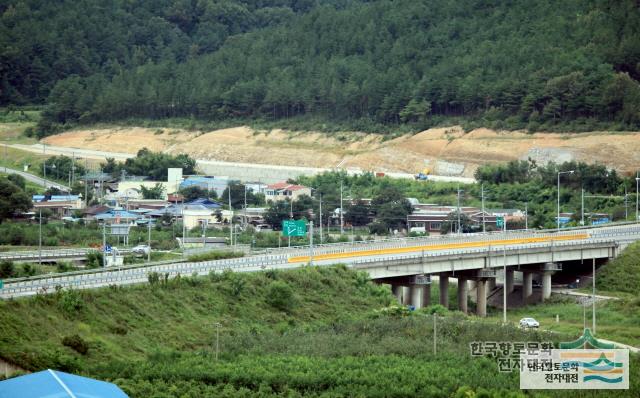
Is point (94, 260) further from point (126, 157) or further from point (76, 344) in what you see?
point (126, 157)

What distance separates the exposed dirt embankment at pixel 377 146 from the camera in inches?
4500

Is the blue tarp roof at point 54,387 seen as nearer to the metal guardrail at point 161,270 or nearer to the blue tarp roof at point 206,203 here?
the metal guardrail at point 161,270

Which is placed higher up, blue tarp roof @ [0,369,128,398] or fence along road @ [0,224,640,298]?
fence along road @ [0,224,640,298]

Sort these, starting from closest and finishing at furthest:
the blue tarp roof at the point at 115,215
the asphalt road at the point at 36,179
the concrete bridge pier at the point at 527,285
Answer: the concrete bridge pier at the point at 527,285, the blue tarp roof at the point at 115,215, the asphalt road at the point at 36,179

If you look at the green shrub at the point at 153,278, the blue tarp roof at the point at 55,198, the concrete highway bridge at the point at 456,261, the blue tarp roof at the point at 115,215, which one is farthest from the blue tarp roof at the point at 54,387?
the blue tarp roof at the point at 55,198

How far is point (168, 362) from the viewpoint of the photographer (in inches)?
1953

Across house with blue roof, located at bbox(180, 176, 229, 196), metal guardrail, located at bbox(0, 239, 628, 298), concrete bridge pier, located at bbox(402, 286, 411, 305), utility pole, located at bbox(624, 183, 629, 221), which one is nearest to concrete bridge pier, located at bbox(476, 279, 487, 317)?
metal guardrail, located at bbox(0, 239, 628, 298)

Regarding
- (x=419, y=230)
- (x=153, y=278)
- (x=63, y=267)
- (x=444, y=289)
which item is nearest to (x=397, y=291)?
(x=444, y=289)

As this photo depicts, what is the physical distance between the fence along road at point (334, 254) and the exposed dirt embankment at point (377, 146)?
25.2 metres

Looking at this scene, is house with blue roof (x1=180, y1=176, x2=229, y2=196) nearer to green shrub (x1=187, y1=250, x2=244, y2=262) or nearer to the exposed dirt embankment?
the exposed dirt embankment

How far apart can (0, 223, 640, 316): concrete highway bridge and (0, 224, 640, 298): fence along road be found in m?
0.04

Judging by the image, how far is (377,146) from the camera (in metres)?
130

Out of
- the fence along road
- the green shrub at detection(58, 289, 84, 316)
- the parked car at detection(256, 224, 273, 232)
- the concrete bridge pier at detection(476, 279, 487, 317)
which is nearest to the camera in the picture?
the green shrub at detection(58, 289, 84, 316)

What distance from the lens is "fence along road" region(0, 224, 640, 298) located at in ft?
187
